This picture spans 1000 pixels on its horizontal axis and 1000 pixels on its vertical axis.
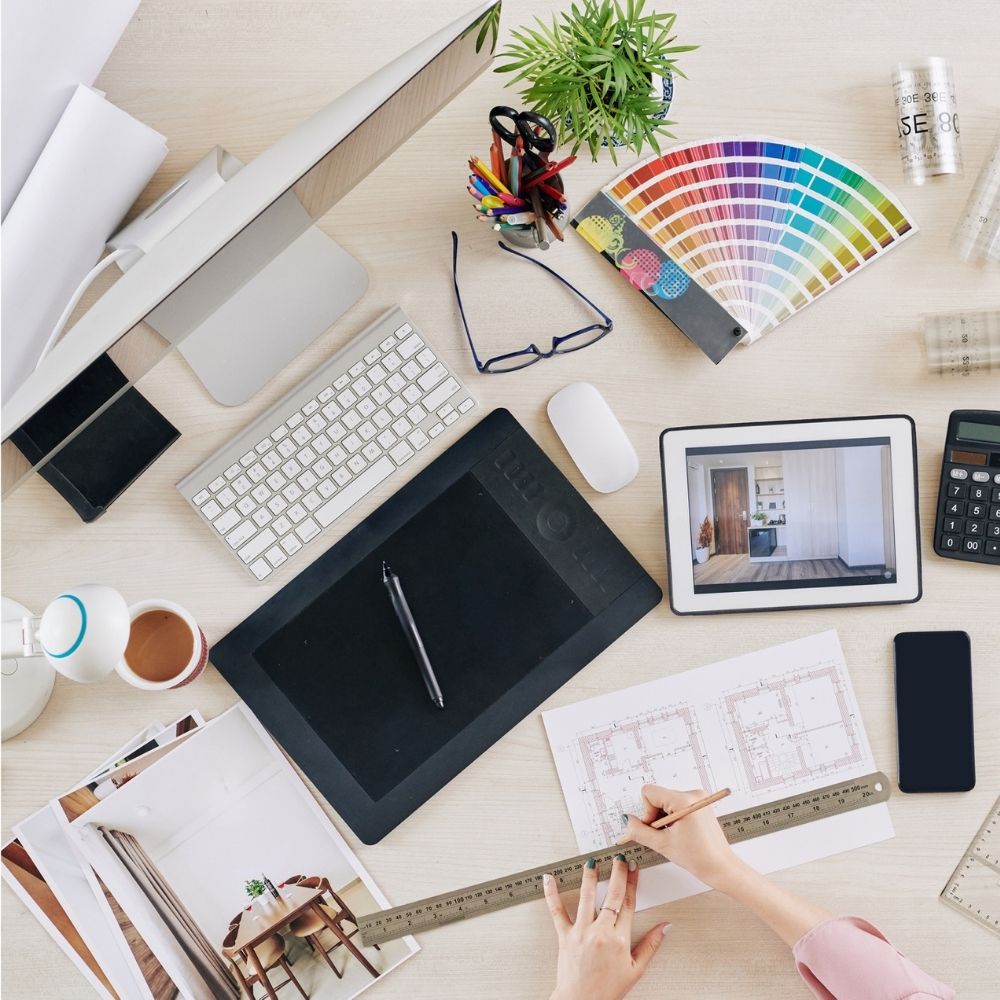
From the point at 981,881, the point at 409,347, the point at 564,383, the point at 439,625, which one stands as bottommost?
the point at 981,881

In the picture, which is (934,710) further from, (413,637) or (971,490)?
(413,637)

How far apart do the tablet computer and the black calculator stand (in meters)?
0.05

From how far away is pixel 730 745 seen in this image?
968 millimetres

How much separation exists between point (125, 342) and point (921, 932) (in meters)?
0.96

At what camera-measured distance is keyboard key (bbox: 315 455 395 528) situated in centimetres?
95

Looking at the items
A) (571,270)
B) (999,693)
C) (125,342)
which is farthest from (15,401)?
(999,693)

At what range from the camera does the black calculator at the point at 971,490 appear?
951 mm

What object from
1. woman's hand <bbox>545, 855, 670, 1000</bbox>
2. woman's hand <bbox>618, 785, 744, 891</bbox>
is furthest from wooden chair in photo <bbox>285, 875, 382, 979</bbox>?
woman's hand <bbox>618, 785, 744, 891</bbox>

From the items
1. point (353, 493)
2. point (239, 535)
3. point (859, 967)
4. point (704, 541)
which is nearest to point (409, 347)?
point (353, 493)

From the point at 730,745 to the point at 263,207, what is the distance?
709 mm

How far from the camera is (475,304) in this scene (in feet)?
3.19

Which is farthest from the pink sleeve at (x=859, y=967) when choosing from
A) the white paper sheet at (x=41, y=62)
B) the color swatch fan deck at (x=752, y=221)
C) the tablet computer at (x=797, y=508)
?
the white paper sheet at (x=41, y=62)

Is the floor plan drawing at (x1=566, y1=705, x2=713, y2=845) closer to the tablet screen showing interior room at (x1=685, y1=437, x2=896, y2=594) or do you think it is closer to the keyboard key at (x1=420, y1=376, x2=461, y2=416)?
the tablet screen showing interior room at (x1=685, y1=437, x2=896, y2=594)

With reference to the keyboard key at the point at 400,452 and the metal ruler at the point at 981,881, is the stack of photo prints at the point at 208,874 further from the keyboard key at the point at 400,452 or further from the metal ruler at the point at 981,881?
the metal ruler at the point at 981,881
